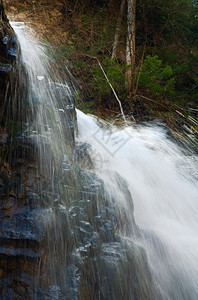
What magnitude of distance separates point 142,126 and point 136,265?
4716 millimetres

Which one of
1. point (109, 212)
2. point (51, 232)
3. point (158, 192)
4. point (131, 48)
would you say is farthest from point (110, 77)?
point (51, 232)

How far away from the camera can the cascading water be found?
2.65 meters

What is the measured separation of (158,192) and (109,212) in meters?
1.59

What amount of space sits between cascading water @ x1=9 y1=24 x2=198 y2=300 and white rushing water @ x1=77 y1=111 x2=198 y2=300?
15 millimetres

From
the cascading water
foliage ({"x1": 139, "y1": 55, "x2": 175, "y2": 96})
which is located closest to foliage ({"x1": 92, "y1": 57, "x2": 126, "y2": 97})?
foliage ({"x1": 139, "y1": 55, "x2": 175, "y2": 96})

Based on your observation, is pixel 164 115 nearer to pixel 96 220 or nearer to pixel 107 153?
pixel 107 153

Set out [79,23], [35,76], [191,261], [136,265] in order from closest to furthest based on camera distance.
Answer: [136,265] → [191,261] → [35,76] → [79,23]

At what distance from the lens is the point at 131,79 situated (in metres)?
7.50

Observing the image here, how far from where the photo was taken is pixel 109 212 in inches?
129

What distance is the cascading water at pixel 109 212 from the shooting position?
2646 mm

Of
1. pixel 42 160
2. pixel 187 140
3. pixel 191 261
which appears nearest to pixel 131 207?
pixel 191 261

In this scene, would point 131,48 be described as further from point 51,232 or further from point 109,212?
point 51,232

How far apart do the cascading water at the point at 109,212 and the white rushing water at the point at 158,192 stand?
2 cm

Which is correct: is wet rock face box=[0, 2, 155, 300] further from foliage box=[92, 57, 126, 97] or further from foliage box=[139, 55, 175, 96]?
foliage box=[139, 55, 175, 96]
